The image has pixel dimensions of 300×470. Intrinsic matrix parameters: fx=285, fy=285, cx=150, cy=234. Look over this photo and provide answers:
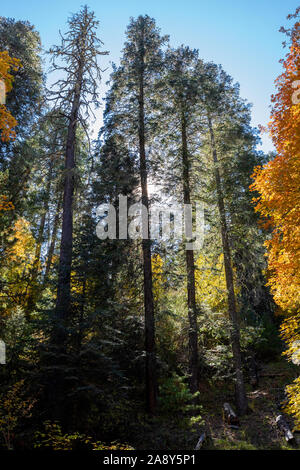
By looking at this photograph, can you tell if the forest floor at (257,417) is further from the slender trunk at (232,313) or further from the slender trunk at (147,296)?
the slender trunk at (147,296)

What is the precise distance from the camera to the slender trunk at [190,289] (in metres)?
10.3

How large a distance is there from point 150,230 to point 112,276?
2540 millimetres

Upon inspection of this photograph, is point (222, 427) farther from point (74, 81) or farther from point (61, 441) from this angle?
point (74, 81)

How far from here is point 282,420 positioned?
8.78 metres

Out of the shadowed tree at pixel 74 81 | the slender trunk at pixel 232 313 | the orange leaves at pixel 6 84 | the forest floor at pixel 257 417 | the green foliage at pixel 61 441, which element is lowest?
the forest floor at pixel 257 417

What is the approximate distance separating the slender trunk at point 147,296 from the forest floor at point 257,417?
208cm

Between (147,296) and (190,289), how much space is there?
1755mm

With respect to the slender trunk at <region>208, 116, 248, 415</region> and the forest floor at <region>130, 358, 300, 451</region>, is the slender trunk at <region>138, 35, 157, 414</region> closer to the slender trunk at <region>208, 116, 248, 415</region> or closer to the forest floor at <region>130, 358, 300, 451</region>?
the forest floor at <region>130, 358, 300, 451</region>

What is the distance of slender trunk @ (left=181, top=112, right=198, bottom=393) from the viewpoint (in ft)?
33.7

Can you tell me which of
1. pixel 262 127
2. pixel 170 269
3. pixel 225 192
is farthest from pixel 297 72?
pixel 170 269

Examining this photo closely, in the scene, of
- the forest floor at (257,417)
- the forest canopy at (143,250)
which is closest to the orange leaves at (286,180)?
the forest canopy at (143,250)

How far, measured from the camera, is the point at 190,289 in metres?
11.0
